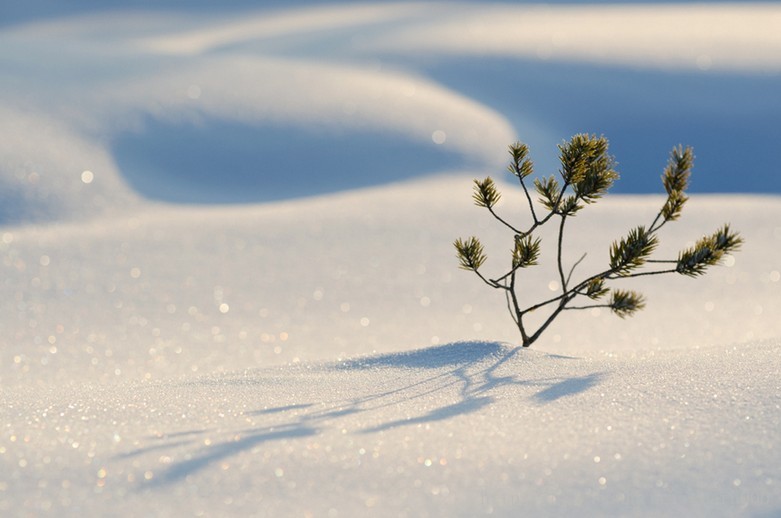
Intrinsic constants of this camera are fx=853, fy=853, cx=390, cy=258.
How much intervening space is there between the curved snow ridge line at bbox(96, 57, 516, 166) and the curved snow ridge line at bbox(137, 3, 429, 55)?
1.68 m

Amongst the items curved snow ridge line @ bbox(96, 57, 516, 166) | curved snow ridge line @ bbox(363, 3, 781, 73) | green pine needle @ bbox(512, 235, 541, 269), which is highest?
curved snow ridge line @ bbox(363, 3, 781, 73)

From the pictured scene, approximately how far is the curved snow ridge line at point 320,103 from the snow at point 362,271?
30mm

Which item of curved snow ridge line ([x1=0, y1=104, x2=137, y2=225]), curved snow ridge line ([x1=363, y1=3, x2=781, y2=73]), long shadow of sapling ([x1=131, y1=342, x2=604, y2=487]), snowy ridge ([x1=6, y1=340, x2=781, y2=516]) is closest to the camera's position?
snowy ridge ([x1=6, y1=340, x2=781, y2=516])

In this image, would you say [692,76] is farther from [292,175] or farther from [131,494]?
[131,494]

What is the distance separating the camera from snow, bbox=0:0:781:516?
5.75 ft

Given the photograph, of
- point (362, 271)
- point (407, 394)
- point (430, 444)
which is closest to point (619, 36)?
point (362, 271)

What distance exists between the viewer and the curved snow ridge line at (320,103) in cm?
636

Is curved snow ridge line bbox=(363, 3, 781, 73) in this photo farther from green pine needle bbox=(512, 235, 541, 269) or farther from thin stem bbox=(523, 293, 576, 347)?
green pine needle bbox=(512, 235, 541, 269)

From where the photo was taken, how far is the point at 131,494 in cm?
167

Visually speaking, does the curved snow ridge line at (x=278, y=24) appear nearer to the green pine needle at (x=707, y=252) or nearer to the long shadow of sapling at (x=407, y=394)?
the long shadow of sapling at (x=407, y=394)

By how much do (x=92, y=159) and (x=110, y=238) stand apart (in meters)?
1.27

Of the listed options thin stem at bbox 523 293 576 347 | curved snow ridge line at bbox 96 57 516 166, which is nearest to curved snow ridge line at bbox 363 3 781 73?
curved snow ridge line at bbox 96 57 516 166

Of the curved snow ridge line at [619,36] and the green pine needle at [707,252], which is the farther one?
the curved snow ridge line at [619,36]

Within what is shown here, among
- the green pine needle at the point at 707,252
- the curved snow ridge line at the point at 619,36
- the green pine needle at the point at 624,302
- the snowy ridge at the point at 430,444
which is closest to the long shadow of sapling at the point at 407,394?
the snowy ridge at the point at 430,444
